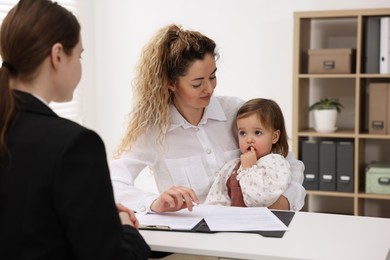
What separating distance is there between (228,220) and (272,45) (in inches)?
109

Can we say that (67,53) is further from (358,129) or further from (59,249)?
(358,129)

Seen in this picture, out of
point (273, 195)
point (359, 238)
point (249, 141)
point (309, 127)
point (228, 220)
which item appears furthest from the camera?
point (309, 127)

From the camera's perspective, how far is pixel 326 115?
13.8ft

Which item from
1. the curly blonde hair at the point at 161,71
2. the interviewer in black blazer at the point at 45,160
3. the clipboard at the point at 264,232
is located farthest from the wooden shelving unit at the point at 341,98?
the interviewer in black blazer at the point at 45,160

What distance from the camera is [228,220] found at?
6.35 feet

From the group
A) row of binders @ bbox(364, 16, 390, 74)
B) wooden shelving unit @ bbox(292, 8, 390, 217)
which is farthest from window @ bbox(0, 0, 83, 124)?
row of binders @ bbox(364, 16, 390, 74)

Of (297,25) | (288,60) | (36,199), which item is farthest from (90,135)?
(288,60)

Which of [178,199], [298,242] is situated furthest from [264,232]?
[178,199]

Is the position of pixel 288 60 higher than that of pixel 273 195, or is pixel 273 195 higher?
pixel 288 60

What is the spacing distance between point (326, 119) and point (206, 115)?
1.83 m

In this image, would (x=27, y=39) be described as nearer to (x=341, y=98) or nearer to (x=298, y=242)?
(x=298, y=242)

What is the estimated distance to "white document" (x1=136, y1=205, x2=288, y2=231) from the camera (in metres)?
1.86

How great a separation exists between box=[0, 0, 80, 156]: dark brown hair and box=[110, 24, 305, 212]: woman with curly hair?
3.52ft

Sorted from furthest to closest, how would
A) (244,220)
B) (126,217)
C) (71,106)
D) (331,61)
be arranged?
(71,106) → (331,61) → (244,220) → (126,217)
